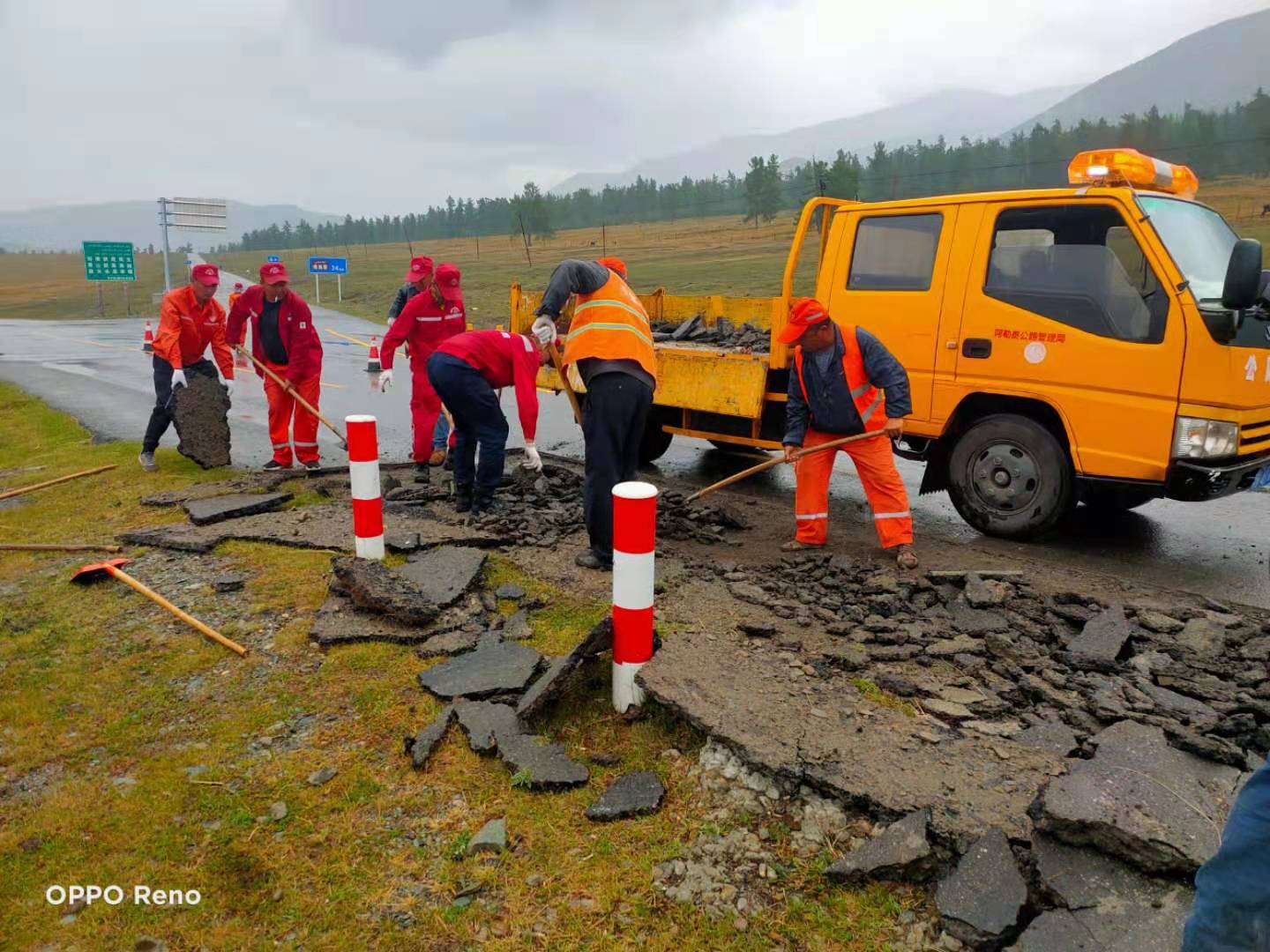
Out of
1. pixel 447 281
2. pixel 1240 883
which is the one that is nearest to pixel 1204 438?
pixel 1240 883

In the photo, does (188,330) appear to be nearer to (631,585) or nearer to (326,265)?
(631,585)

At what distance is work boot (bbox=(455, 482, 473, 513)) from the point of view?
610 centimetres

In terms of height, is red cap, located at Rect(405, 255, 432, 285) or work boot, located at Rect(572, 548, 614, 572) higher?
red cap, located at Rect(405, 255, 432, 285)

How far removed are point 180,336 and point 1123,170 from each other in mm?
7463

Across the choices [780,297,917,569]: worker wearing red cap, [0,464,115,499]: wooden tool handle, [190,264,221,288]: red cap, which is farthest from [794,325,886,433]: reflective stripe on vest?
[0,464,115,499]: wooden tool handle

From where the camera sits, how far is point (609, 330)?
4.81 m

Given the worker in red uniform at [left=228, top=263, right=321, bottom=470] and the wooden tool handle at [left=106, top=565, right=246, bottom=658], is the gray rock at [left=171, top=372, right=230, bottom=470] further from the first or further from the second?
the wooden tool handle at [left=106, top=565, right=246, bottom=658]

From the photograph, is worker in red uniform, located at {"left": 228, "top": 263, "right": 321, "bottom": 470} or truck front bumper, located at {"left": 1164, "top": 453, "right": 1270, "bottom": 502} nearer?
truck front bumper, located at {"left": 1164, "top": 453, "right": 1270, "bottom": 502}

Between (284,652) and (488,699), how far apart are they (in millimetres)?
1151

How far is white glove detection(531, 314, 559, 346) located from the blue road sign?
108ft

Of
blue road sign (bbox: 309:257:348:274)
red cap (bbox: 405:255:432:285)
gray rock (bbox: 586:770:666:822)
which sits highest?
blue road sign (bbox: 309:257:348:274)

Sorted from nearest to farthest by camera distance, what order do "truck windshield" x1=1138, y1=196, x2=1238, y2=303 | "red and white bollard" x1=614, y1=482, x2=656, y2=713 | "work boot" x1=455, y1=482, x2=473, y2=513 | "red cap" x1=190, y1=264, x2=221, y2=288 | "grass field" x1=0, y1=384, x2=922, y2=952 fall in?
"grass field" x1=0, y1=384, x2=922, y2=952 < "red and white bollard" x1=614, y1=482, x2=656, y2=713 < "truck windshield" x1=1138, y1=196, x2=1238, y2=303 < "work boot" x1=455, y1=482, x2=473, y2=513 < "red cap" x1=190, y1=264, x2=221, y2=288

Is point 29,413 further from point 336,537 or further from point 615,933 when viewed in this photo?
point 615,933

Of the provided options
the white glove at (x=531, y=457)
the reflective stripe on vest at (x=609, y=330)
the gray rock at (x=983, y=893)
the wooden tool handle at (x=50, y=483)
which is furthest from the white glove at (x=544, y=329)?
the wooden tool handle at (x=50, y=483)
